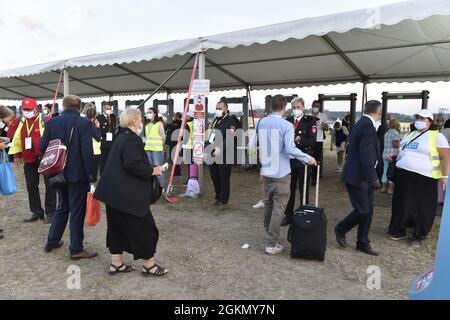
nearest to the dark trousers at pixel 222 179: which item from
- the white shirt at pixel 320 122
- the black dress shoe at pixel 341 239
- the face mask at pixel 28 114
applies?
the black dress shoe at pixel 341 239

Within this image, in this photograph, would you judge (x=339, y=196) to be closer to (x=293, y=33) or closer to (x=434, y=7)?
(x=293, y=33)

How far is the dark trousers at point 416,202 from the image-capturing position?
4.43 m

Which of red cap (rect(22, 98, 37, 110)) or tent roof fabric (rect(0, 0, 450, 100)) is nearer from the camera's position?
tent roof fabric (rect(0, 0, 450, 100))

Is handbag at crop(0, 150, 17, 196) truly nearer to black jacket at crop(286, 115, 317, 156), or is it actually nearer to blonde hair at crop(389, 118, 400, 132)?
black jacket at crop(286, 115, 317, 156)

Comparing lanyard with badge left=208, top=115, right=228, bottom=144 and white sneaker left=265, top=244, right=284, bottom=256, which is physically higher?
lanyard with badge left=208, top=115, right=228, bottom=144

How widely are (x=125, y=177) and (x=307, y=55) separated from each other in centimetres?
555

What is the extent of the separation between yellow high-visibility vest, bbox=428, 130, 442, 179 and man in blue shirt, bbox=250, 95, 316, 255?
1.55m

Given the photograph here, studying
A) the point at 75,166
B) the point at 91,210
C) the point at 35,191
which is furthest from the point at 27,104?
the point at 91,210

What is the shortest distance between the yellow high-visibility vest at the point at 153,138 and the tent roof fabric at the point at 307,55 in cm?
126

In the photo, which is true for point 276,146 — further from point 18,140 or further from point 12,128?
point 12,128

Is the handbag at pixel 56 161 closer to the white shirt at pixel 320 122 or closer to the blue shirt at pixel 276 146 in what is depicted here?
the blue shirt at pixel 276 146

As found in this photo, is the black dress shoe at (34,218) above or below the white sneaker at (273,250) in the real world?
below

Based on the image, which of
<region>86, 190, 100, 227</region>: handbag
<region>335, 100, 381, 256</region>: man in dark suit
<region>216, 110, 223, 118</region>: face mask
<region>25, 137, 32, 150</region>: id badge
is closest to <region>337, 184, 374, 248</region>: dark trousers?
<region>335, 100, 381, 256</region>: man in dark suit

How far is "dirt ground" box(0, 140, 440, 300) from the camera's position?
3189 millimetres
